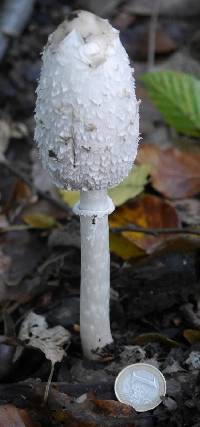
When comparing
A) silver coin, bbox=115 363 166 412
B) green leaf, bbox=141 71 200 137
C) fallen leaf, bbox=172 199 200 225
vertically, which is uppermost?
green leaf, bbox=141 71 200 137

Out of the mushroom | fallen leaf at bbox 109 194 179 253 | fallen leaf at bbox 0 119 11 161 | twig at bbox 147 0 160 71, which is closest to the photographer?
the mushroom

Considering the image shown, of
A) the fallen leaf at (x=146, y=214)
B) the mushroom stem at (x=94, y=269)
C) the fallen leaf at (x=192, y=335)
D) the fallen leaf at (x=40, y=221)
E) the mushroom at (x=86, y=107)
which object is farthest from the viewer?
the fallen leaf at (x=40, y=221)

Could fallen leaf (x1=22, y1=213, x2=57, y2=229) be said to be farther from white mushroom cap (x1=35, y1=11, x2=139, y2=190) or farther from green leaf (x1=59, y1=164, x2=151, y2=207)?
white mushroom cap (x1=35, y1=11, x2=139, y2=190)

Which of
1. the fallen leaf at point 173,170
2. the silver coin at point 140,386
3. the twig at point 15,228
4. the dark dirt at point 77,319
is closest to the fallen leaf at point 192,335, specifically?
the dark dirt at point 77,319

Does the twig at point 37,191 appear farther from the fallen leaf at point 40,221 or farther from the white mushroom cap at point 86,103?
the white mushroom cap at point 86,103

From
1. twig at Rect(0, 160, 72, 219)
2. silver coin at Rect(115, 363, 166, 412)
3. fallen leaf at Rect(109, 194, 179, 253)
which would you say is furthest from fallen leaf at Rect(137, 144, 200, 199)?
silver coin at Rect(115, 363, 166, 412)

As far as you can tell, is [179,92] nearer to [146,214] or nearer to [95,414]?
[146,214]

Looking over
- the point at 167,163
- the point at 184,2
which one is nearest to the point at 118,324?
the point at 167,163
